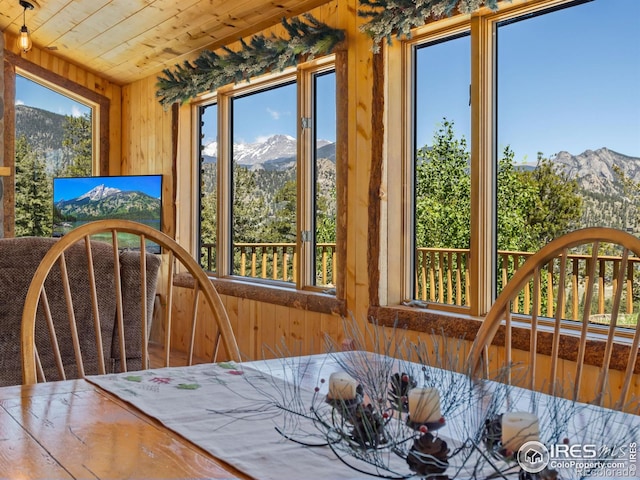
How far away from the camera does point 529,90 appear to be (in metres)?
3.17

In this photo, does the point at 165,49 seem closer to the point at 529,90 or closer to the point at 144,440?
the point at 529,90

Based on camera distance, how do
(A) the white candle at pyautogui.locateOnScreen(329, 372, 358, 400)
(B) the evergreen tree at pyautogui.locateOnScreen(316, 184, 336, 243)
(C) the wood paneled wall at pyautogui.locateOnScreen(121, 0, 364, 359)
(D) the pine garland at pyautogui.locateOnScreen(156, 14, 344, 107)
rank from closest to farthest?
(A) the white candle at pyautogui.locateOnScreen(329, 372, 358, 400) < (C) the wood paneled wall at pyautogui.locateOnScreen(121, 0, 364, 359) < (D) the pine garland at pyautogui.locateOnScreen(156, 14, 344, 107) < (B) the evergreen tree at pyautogui.locateOnScreen(316, 184, 336, 243)

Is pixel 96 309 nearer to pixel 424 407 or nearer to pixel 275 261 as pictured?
pixel 424 407

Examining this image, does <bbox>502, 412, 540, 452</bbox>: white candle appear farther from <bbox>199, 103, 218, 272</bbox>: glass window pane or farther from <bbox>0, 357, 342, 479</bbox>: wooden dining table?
<bbox>199, 103, 218, 272</bbox>: glass window pane

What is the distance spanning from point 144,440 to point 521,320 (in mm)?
2487

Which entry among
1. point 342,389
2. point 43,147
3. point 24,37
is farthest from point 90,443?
point 43,147

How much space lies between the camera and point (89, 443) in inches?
38.0

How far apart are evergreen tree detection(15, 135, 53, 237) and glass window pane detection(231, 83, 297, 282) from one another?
8.16 ft

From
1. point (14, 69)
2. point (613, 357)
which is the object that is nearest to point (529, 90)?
point (613, 357)

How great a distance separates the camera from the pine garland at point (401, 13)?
3.20 metres

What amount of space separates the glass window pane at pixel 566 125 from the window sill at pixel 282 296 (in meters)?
1.15

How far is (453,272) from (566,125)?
976 millimetres

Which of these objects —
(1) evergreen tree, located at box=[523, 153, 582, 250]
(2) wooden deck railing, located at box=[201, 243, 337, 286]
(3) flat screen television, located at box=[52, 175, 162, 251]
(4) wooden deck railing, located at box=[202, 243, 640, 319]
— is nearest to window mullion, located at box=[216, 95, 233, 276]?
(2) wooden deck railing, located at box=[201, 243, 337, 286]

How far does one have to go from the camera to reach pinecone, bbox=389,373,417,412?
0.86m
